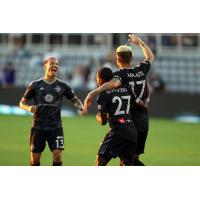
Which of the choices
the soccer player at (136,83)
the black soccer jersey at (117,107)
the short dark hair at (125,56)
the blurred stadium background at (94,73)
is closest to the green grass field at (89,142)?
the blurred stadium background at (94,73)

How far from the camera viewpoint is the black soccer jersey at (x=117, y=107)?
915 cm

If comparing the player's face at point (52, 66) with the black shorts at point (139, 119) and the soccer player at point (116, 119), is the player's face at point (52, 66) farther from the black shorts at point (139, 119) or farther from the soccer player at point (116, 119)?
the black shorts at point (139, 119)

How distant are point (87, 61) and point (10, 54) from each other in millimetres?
2618

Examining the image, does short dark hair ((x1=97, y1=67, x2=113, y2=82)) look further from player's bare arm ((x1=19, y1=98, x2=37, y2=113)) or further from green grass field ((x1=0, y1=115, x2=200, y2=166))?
green grass field ((x1=0, y1=115, x2=200, y2=166))

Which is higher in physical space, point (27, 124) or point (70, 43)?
point (70, 43)

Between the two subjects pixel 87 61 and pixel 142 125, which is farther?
pixel 87 61

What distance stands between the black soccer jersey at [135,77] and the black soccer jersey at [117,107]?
0.13 m

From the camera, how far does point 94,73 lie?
24.2m

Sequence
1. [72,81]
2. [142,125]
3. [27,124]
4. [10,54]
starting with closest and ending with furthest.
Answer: [142,125], [27,124], [72,81], [10,54]

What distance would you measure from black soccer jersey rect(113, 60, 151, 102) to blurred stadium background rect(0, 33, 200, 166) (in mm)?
7301

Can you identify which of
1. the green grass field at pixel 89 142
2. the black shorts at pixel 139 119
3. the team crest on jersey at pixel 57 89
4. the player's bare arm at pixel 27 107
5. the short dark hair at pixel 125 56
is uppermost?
the short dark hair at pixel 125 56
